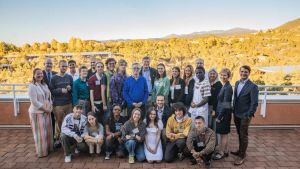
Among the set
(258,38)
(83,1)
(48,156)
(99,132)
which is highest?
(83,1)

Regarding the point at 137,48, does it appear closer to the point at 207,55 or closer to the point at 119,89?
the point at 207,55

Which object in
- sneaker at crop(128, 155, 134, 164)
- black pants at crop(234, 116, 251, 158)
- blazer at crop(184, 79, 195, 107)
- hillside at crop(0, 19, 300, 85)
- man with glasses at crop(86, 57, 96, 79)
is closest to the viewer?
black pants at crop(234, 116, 251, 158)

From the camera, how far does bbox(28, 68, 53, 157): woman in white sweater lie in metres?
3.65

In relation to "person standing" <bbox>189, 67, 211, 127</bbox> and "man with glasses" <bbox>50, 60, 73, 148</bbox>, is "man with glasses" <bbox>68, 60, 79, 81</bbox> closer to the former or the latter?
"man with glasses" <bbox>50, 60, 73, 148</bbox>

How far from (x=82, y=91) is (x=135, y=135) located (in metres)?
1.05

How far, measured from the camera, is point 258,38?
2416 centimetres

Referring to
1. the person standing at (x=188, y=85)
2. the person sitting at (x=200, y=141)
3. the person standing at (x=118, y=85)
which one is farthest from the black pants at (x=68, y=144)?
the person standing at (x=188, y=85)

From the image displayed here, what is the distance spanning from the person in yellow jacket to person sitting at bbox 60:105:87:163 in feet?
4.00

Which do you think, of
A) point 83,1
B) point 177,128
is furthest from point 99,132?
point 83,1

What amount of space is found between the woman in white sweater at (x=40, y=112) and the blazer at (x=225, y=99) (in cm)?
245

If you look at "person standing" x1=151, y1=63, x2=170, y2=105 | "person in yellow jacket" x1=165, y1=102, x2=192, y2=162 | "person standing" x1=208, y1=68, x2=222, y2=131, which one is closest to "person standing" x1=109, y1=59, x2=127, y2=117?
"person standing" x1=151, y1=63, x2=170, y2=105

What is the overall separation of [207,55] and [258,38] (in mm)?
7216

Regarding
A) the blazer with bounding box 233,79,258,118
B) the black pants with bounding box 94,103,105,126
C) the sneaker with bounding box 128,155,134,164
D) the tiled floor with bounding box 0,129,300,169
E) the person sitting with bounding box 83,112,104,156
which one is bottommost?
the tiled floor with bounding box 0,129,300,169

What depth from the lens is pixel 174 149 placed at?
3689 mm
